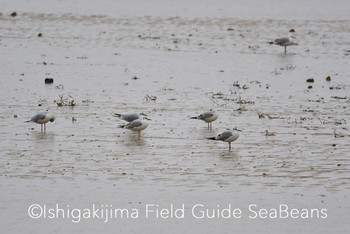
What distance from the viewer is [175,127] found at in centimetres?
1830

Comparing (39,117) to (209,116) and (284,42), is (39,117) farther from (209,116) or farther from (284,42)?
(284,42)

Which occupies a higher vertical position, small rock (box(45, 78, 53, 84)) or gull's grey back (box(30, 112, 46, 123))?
small rock (box(45, 78, 53, 84))

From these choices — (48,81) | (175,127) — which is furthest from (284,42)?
(175,127)

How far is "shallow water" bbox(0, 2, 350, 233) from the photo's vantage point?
1299 cm

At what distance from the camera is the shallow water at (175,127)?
1299 cm

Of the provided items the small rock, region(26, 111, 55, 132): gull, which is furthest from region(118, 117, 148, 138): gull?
the small rock

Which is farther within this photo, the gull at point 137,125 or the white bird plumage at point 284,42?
the white bird plumage at point 284,42

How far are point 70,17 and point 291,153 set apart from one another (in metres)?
26.4

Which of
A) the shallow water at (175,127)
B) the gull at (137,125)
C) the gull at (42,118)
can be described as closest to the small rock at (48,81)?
the shallow water at (175,127)

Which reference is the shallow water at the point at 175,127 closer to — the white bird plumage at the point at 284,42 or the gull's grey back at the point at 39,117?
the gull's grey back at the point at 39,117

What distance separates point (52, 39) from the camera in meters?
33.5

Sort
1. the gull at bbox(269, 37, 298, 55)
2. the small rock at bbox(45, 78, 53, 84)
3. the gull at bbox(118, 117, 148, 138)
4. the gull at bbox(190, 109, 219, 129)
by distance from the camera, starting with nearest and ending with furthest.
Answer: the gull at bbox(118, 117, 148, 138) → the gull at bbox(190, 109, 219, 129) → the small rock at bbox(45, 78, 53, 84) → the gull at bbox(269, 37, 298, 55)

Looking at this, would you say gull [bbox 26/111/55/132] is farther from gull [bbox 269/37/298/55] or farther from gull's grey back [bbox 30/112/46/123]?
gull [bbox 269/37/298/55]

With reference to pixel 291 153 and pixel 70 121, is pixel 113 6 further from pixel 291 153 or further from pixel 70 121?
pixel 291 153
